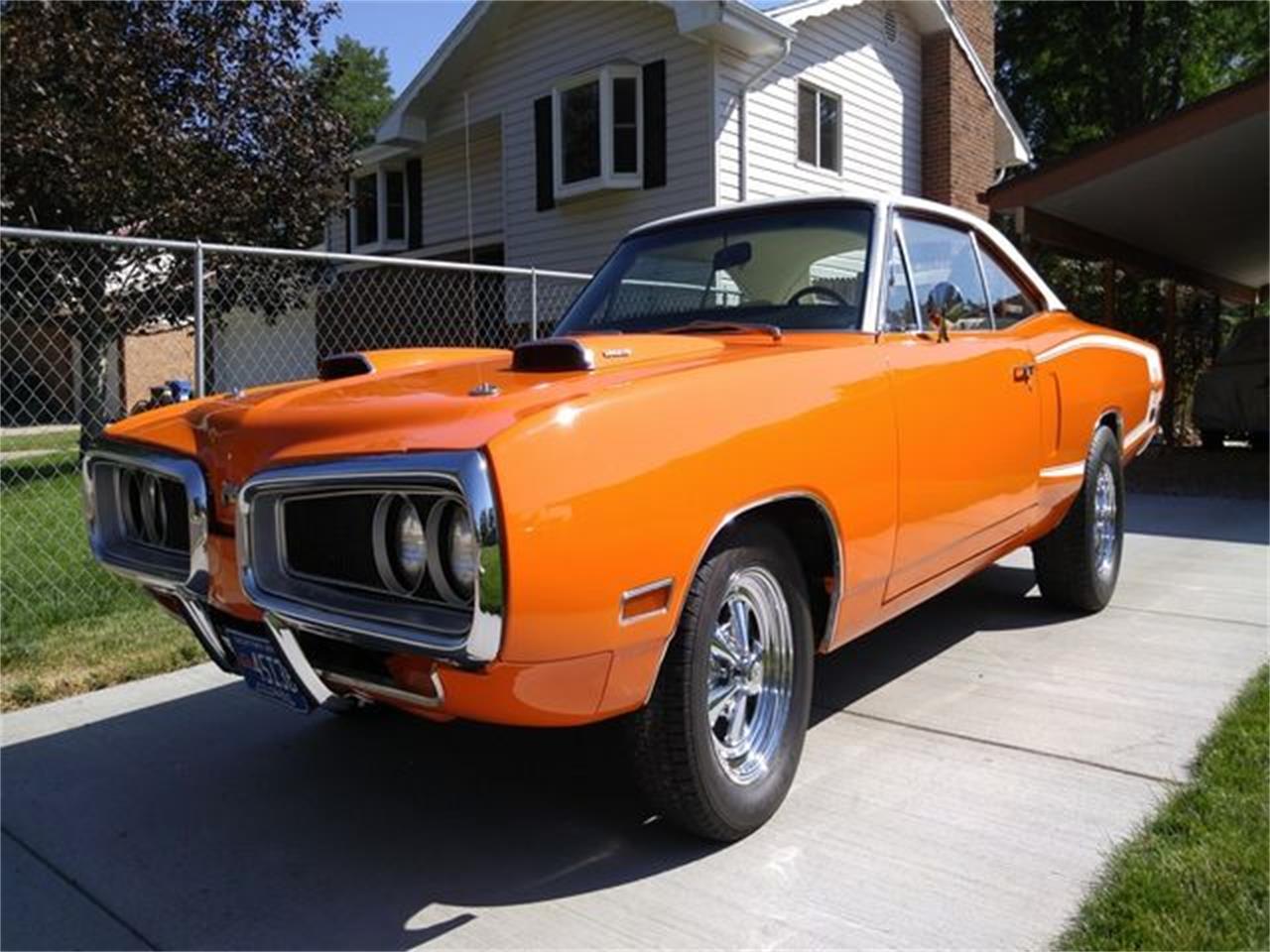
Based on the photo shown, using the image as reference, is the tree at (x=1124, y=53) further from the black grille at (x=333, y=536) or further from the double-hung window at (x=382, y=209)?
the black grille at (x=333, y=536)

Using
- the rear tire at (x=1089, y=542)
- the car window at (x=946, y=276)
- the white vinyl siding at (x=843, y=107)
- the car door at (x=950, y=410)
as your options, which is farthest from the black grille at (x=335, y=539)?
the white vinyl siding at (x=843, y=107)

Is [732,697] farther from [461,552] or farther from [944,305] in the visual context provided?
[944,305]

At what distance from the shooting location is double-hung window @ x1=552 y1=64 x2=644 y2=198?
14.1 m

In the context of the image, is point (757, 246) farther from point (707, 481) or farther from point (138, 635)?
point (138, 635)

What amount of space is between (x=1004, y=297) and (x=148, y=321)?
1015 cm

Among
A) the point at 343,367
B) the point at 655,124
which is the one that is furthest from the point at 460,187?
the point at 343,367

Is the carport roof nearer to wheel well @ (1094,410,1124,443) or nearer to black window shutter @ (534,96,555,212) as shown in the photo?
wheel well @ (1094,410,1124,443)

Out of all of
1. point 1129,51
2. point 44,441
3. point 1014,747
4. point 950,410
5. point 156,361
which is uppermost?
point 1129,51

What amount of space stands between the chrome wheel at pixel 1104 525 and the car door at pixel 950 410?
1.00 metres

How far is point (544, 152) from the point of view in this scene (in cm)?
1544

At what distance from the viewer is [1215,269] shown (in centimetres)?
1866

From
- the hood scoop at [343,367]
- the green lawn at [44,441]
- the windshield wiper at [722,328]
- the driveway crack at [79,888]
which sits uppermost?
the windshield wiper at [722,328]

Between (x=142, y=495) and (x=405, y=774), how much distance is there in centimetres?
121

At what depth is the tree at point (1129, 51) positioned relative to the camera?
96.1 ft
